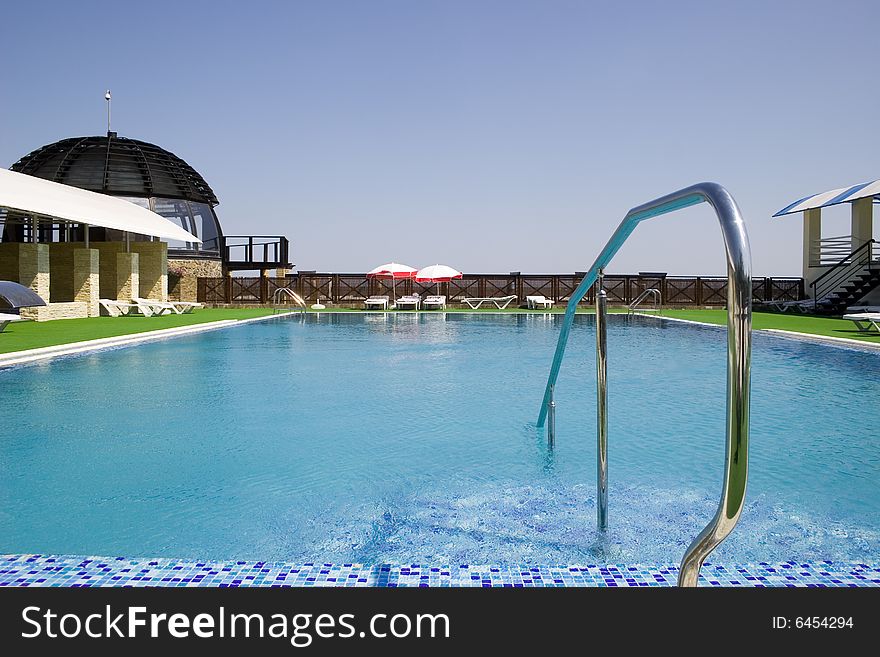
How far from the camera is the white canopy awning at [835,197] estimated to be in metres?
20.2

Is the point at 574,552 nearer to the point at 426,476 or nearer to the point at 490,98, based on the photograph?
the point at 426,476

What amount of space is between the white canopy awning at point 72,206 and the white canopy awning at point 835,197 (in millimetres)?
21840

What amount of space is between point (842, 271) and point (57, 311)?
2665 centimetres

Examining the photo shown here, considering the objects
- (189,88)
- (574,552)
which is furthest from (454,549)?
(189,88)

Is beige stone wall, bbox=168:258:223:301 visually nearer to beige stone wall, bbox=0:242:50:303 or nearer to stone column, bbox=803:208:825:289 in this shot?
beige stone wall, bbox=0:242:50:303

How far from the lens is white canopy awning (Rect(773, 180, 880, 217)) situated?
20250mm

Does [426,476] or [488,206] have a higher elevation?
[488,206]

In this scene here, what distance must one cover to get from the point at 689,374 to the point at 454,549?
7762 mm

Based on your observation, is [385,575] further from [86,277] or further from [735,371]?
[86,277]

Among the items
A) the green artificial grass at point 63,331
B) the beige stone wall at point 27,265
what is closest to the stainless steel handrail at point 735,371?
the green artificial grass at point 63,331

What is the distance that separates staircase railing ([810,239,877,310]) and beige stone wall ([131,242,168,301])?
24.0 metres

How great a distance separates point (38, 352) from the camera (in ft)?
36.7

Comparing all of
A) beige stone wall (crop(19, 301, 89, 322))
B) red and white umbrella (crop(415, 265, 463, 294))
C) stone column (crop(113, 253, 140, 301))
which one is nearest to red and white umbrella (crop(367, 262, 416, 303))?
red and white umbrella (crop(415, 265, 463, 294))

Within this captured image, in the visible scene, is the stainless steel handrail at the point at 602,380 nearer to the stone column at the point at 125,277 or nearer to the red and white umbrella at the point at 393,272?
the stone column at the point at 125,277
